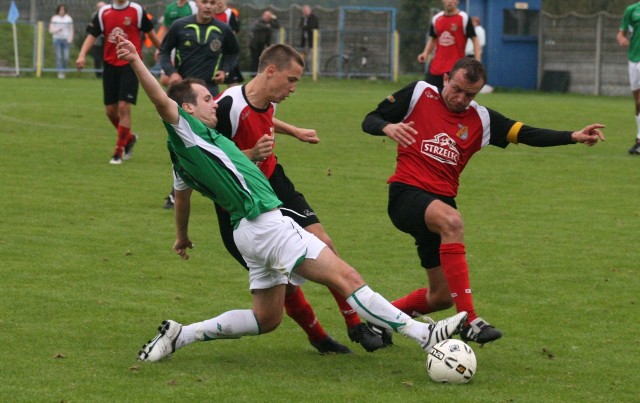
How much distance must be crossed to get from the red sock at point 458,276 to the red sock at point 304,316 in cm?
79

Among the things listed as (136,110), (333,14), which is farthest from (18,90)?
(333,14)

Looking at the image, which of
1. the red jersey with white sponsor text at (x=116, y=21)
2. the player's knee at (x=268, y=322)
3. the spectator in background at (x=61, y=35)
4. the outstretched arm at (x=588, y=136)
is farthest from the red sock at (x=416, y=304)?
the spectator in background at (x=61, y=35)

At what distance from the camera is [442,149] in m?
7.10

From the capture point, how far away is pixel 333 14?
1634 inches

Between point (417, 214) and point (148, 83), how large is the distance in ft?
6.34

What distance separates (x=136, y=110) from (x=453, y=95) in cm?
1665

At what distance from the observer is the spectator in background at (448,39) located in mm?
17375

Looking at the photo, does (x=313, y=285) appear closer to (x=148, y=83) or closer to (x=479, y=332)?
(x=479, y=332)

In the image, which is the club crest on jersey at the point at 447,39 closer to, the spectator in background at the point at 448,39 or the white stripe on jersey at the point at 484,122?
the spectator in background at the point at 448,39

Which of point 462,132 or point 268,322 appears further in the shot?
point 462,132

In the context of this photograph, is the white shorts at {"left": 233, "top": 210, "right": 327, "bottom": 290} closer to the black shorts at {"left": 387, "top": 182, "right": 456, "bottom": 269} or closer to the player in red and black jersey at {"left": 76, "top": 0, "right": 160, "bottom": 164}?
the black shorts at {"left": 387, "top": 182, "right": 456, "bottom": 269}

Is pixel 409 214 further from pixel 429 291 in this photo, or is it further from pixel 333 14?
pixel 333 14

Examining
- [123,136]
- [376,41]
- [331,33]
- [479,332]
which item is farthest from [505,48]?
[479,332]

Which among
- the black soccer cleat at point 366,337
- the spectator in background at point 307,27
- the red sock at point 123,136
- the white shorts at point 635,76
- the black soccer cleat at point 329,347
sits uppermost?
the spectator in background at point 307,27
